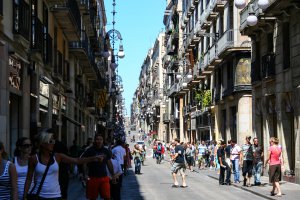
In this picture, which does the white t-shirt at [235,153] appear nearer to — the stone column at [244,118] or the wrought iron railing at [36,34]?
the wrought iron railing at [36,34]

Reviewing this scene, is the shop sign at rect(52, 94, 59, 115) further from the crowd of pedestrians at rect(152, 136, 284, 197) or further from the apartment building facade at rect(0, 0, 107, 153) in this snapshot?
the crowd of pedestrians at rect(152, 136, 284, 197)

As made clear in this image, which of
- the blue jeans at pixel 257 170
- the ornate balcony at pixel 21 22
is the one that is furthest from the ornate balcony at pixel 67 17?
the blue jeans at pixel 257 170

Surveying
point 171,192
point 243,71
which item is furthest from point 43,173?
point 243,71

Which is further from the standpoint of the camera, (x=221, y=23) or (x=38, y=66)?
(x=221, y=23)

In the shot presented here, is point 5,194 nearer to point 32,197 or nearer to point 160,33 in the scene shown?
point 32,197

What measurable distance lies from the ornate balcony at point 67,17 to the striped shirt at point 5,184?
18.3m

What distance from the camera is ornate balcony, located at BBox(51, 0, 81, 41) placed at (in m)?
25.4

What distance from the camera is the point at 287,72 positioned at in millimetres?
22766

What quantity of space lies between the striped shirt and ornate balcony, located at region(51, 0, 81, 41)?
18.3m

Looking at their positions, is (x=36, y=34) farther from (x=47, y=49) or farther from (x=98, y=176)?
(x=98, y=176)

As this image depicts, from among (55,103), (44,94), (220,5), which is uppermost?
(220,5)

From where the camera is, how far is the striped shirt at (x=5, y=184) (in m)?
6.33

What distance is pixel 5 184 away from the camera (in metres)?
6.36

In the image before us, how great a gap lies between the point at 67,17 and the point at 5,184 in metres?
20.9
